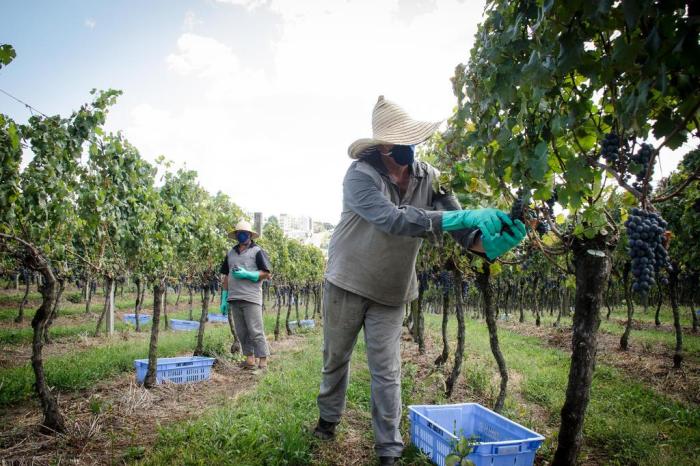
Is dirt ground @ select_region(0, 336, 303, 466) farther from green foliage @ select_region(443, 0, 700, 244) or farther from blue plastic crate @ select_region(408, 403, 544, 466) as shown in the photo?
green foliage @ select_region(443, 0, 700, 244)

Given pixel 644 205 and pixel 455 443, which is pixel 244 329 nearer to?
pixel 455 443

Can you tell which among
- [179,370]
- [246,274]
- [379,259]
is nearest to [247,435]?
[379,259]

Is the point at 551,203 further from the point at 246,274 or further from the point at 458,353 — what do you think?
the point at 246,274

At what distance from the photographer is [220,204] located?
38.4ft

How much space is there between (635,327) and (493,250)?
1977 centimetres

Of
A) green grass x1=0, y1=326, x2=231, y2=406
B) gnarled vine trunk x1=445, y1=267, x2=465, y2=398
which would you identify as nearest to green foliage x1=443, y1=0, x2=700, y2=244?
gnarled vine trunk x1=445, y1=267, x2=465, y2=398

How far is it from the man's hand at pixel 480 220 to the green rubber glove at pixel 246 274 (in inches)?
197

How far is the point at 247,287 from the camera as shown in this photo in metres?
7.37

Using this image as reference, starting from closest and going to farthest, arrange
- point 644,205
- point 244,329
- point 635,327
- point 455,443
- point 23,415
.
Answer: point 644,205
point 455,443
point 23,415
point 244,329
point 635,327

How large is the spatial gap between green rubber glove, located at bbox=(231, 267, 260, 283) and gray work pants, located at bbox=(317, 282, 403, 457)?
3729 millimetres

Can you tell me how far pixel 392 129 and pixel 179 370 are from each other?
5.29 meters

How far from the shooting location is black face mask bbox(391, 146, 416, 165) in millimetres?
3268

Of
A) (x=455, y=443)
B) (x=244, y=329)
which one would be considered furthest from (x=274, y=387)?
(x=455, y=443)

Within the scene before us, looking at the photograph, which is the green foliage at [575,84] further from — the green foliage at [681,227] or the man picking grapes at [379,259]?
A: the green foliage at [681,227]
